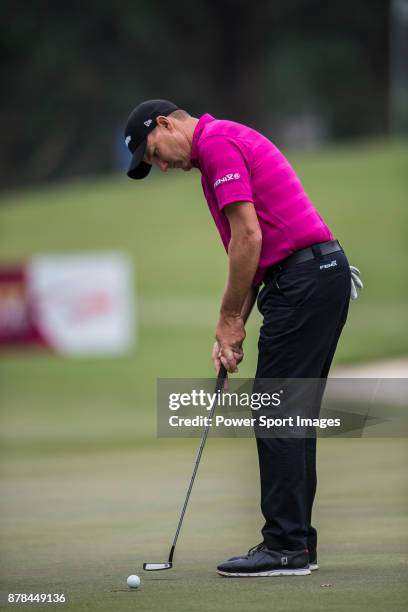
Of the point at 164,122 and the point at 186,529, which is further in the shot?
the point at 186,529

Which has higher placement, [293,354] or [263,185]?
[263,185]

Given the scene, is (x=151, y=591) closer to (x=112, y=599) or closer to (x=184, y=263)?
(x=112, y=599)

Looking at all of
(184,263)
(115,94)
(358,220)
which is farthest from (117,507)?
(115,94)

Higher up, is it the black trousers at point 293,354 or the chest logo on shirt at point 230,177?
the chest logo on shirt at point 230,177

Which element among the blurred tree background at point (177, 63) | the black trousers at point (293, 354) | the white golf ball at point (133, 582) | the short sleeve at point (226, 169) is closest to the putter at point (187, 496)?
the black trousers at point (293, 354)

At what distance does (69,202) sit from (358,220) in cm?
737

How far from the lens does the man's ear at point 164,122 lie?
5309 mm

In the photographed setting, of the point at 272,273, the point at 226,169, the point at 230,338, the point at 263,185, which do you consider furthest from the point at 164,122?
the point at 230,338

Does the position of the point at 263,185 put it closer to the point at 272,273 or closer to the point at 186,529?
the point at 272,273

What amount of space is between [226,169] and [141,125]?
1.47 feet

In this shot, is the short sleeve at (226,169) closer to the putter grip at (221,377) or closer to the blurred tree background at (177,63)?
the putter grip at (221,377)

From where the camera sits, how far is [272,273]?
5328mm

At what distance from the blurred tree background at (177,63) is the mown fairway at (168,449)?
11.9 meters

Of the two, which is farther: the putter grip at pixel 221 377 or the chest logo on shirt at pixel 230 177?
the putter grip at pixel 221 377
